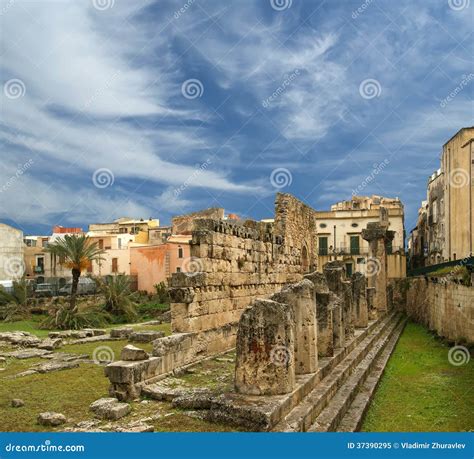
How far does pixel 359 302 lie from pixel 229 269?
4.97 meters

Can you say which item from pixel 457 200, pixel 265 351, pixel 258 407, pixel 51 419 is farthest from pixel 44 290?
pixel 258 407

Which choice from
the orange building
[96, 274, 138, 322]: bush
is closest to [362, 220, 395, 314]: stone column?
[96, 274, 138, 322]: bush

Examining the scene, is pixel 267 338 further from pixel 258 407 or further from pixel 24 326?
pixel 24 326

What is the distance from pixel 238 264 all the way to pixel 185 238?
84.0ft

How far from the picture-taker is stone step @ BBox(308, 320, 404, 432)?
19.3 ft

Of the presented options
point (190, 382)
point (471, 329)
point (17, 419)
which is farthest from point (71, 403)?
point (471, 329)

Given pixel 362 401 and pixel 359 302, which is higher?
pixel 359 302

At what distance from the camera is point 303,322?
300 inches

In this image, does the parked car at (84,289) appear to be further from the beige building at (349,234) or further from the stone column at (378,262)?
the beige building at (349,234)

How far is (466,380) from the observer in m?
9.14

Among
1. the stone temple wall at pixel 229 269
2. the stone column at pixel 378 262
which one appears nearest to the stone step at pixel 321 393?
the stone temple wall at pixel 229 269

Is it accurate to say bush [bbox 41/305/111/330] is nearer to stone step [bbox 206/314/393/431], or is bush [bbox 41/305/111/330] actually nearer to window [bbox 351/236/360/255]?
stone step [bbox 206/314/393/431]

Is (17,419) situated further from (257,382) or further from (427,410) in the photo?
(427,410)

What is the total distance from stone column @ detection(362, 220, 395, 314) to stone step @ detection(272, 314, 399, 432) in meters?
10.2
